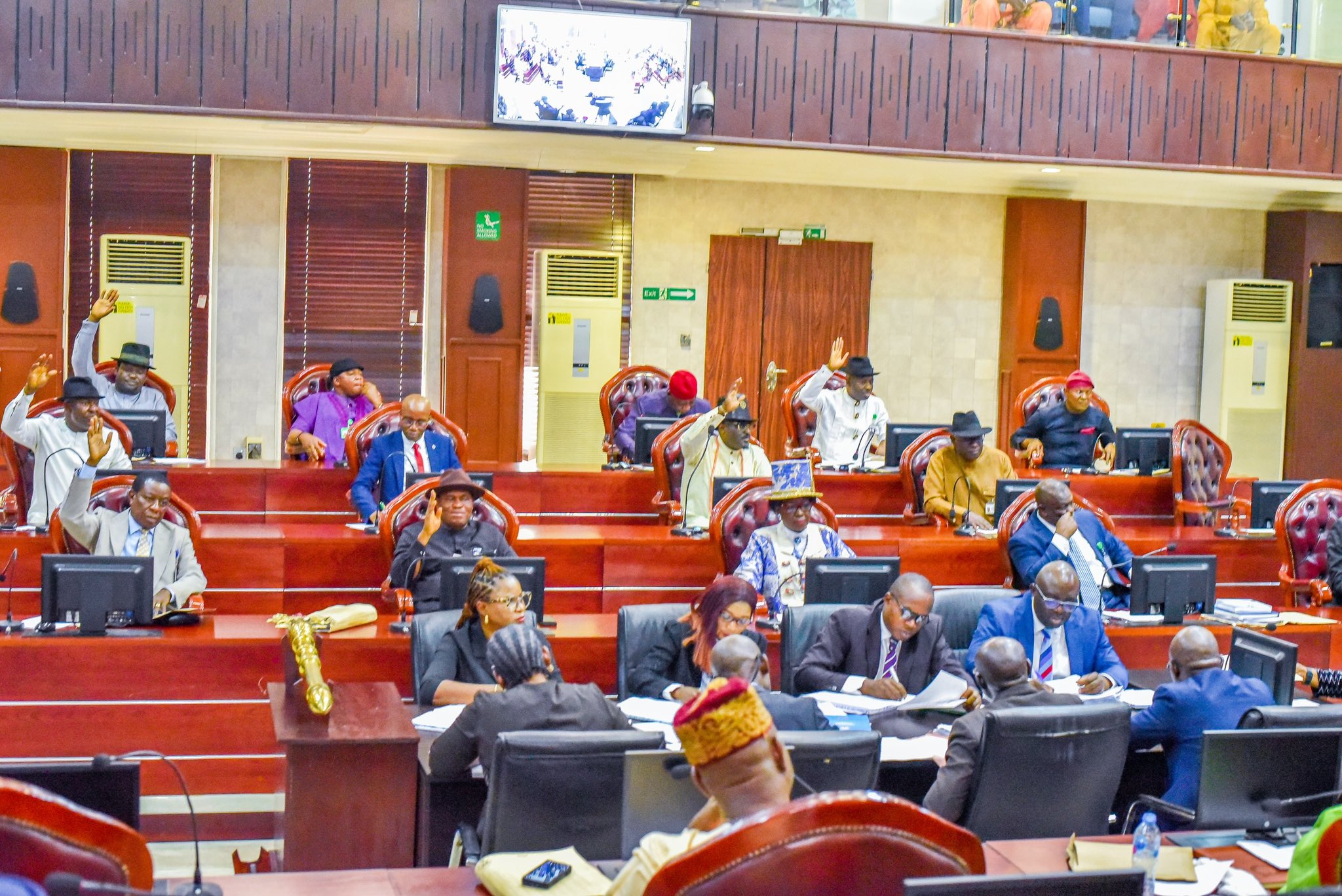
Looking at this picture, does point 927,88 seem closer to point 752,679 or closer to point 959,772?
point 752,679

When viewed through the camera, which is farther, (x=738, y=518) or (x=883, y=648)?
(x=738, y=518)

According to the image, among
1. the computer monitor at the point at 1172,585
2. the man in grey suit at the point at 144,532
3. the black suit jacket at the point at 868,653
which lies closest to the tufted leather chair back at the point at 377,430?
the man in grey suit at the point at 144,532

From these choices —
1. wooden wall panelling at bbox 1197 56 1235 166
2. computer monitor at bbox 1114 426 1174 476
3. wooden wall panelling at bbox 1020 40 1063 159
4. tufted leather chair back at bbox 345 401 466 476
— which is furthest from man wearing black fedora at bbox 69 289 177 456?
wooden wall panelling at bbox 1197 56 1235 166

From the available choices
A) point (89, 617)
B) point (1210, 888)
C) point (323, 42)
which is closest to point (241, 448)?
point (323, 42)

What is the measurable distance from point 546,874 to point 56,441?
5.63m

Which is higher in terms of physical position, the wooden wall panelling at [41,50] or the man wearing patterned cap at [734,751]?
the wooden wall panelling at [41,50]

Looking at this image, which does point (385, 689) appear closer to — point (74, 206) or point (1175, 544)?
point (1175, 544)

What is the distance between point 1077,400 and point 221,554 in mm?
5590

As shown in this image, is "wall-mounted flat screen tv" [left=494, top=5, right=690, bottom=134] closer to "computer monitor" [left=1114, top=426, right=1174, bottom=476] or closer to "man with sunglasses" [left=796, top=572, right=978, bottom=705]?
"computer monitor" [left=1114, top=426, right=1174, bottom=476]

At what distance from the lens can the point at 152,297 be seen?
1125 centimetres

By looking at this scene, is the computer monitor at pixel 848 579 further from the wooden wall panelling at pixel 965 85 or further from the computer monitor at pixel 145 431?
the wooden wall panelling at pixel 965 85

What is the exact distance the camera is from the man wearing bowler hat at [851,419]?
9898 mm

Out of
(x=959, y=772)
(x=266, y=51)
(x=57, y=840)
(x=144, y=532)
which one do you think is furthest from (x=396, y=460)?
(x=57, y=840)

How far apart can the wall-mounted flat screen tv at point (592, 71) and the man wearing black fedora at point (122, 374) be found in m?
2.65
